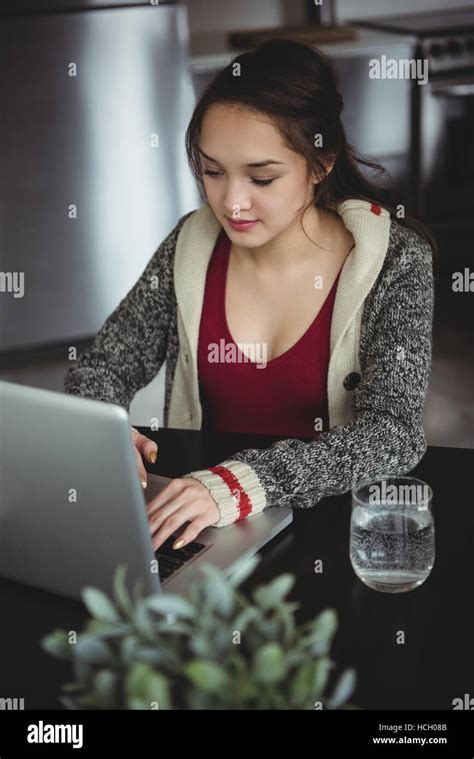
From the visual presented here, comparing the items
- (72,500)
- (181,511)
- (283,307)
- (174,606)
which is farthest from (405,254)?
(174,606)

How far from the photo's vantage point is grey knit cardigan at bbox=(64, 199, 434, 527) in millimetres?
1426

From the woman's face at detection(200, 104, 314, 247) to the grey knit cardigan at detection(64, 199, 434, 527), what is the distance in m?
0.16

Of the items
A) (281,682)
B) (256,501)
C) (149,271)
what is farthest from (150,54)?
(281,682)

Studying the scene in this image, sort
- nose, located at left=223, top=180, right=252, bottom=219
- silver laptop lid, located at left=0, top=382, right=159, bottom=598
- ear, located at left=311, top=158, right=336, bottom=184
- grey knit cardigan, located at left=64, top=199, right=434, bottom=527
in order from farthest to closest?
ear, located at left=311, top=158, right=336, bottom=184 < nose, located at left=223, top=180, right=252, bottom=219 < grey knit cardigan, located at left=64, top=199, right=434, bottom=527 < silver laptop lid, located at left=0, top=382, right=159, bottom=598

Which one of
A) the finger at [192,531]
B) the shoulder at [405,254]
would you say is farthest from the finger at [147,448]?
the shoulder at [405,254]

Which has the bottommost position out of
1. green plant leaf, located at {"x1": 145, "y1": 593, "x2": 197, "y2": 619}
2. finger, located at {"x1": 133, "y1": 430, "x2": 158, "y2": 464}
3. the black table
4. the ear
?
the black table

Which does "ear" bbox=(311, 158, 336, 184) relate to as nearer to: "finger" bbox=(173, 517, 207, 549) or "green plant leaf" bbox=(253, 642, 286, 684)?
"finger" bbox=(173, 517, 207, 549)

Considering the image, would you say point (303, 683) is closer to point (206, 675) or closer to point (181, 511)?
point (206, 675)

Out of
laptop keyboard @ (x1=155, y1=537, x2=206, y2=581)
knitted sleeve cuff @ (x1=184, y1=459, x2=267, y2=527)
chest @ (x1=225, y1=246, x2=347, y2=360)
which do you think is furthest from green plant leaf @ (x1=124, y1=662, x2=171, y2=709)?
chest @ (x1=225, y1=246, x2=347, y2=360)

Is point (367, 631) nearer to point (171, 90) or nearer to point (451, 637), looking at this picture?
point (451, 637)

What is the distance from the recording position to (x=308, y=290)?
1.82 metres

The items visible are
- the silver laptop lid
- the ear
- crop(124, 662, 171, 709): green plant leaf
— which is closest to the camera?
crop(124, 662, 171, 709): green plant leaf

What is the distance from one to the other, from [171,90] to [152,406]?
120cm
